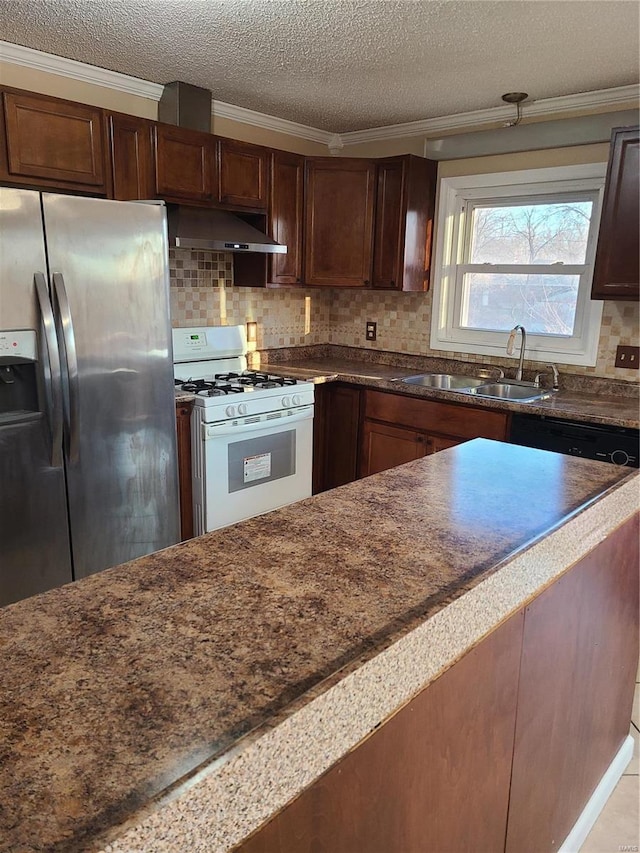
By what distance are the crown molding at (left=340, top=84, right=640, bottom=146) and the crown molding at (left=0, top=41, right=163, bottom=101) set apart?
55.4 inches

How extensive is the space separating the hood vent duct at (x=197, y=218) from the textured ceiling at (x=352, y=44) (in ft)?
0.28

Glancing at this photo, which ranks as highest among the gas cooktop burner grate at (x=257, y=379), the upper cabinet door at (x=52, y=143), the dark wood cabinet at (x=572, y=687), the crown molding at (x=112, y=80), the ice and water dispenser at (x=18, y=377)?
the crown molding at (x=112, y=80)

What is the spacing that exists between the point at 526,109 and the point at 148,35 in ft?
6.44

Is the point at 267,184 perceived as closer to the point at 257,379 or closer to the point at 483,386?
the point at 257,379

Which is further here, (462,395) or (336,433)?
(336,433)

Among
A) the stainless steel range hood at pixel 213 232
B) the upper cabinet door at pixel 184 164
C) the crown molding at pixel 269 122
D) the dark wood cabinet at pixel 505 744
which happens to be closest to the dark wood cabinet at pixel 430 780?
the dark wood cabinet at pixel 505 744

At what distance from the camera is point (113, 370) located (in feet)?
8.00

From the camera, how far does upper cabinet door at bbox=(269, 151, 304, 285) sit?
3.54 meters

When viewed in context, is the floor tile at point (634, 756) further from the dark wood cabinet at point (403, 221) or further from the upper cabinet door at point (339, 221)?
the upper cabinet door at point (339, 221)

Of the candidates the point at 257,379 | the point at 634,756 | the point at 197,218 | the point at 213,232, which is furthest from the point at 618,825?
the point at 197,218

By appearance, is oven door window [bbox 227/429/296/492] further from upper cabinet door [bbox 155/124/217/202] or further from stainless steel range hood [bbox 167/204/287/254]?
upper cabinet door [bbox 155/124/217/202]

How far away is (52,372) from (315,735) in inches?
73.0

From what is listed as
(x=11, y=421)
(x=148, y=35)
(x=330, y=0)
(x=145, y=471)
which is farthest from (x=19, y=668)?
(x=148, y=35)

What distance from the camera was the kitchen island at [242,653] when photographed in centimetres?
60
